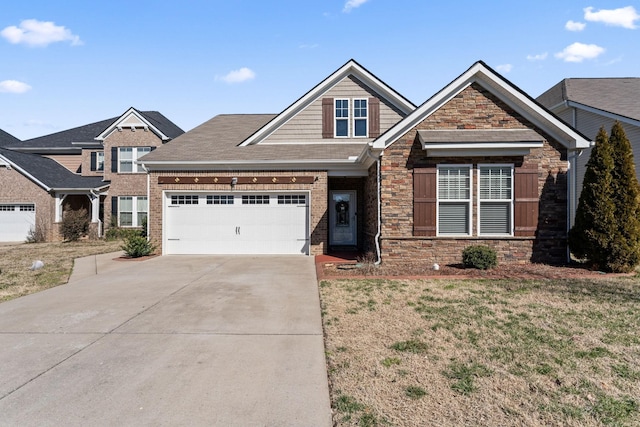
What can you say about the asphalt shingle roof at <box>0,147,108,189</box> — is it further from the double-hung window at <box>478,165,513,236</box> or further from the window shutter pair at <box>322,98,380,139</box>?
the double-hung window at <box>478,165,513,236</box>

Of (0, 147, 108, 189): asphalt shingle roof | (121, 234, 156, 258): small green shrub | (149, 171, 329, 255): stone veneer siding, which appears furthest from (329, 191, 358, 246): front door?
(0, 147, 108, 189): asphalt shingle roof

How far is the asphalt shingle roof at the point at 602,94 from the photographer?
51.9 ft

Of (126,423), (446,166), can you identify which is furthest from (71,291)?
(446,166)

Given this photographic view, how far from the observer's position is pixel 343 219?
1530 centimetres

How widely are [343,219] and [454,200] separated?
5.74m

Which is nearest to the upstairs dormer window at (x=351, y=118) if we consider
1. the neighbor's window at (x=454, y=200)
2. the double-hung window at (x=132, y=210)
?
the neighbor's window at (x=454, y=200)

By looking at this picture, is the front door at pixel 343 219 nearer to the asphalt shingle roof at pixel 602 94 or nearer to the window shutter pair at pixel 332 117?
the window shutter pair at pixel 332 117

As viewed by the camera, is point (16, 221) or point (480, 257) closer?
point (480, 257)

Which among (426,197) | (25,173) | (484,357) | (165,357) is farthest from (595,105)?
(25,173)

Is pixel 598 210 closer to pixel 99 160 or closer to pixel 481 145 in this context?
pixel 481 145

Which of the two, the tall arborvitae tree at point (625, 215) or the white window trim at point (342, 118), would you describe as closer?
the tall arborvitae tree at point (625, 215)

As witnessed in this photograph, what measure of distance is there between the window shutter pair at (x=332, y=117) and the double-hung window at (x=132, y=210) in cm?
1213

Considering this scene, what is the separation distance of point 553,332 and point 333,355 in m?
3.09

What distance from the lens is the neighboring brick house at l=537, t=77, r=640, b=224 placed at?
48.4 ft
